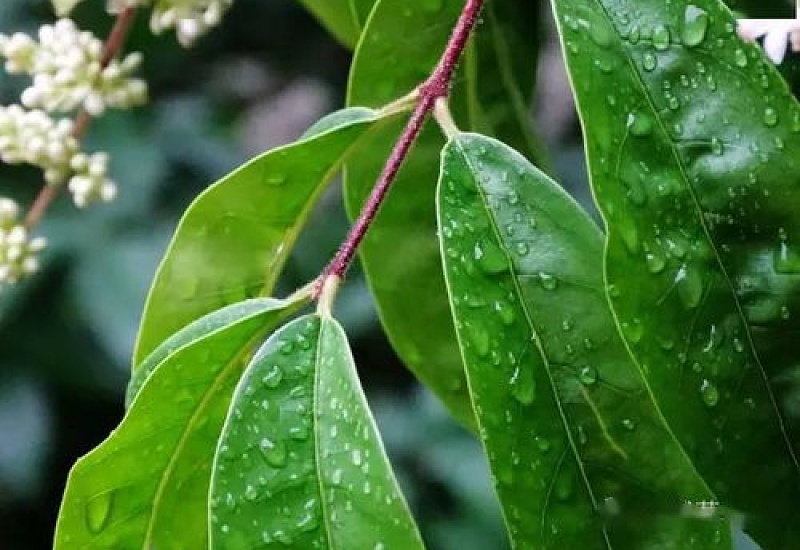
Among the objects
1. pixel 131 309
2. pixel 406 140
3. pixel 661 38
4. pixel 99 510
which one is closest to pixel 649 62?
pixel 661 38

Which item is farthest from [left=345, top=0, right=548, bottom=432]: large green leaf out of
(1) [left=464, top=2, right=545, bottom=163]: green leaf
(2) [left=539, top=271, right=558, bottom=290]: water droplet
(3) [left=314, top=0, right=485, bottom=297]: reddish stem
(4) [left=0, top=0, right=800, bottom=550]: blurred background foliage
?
(4) [left=0, top=0, right=800, bottom=550]: blurred background foliage

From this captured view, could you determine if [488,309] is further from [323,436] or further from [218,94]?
[218,94]

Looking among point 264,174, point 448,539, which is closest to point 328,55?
point 448,539

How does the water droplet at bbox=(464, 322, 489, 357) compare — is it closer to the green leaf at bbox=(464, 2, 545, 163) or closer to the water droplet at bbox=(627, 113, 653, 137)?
the water droplet at bbox=(627, 113, 653, 137)

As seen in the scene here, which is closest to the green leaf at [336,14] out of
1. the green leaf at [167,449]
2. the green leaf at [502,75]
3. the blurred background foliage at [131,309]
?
the green leaf at [502,75]

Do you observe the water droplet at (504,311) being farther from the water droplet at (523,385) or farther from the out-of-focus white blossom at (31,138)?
the out-of-focus white blossom at (31,138)
